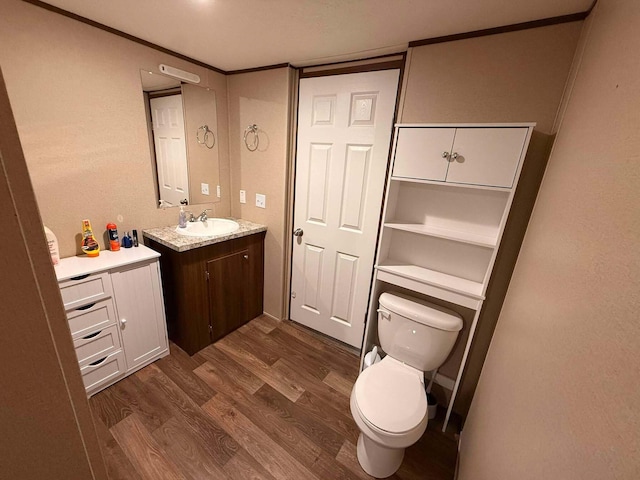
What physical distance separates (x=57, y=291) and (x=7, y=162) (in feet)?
0.65

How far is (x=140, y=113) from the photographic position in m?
1.76

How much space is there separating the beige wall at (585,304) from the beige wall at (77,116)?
231 centimetres

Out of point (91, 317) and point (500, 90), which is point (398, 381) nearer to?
point (500, 90)

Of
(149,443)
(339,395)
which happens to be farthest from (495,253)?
(149,443)

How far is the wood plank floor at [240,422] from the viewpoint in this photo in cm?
131

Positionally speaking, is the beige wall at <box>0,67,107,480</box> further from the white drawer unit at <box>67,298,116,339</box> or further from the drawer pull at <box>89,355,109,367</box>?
the drawer pull at <box>89,355,109,367</box>

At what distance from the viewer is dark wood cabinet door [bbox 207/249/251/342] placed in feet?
6.56

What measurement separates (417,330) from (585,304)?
3.31ft

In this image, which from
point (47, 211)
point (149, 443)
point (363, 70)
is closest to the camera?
point (149, 443)

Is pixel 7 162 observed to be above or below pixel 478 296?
above

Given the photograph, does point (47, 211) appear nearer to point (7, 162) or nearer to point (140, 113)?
point (140, 113)

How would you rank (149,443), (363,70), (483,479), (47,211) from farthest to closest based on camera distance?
(363,70)
(47,211)
(149,443)
(483,479)

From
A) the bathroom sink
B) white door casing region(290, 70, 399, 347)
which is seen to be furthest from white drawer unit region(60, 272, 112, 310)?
white door casing region(290, 70, 399, 347)

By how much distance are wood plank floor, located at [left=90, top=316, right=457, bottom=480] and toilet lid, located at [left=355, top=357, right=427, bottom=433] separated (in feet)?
1.28
